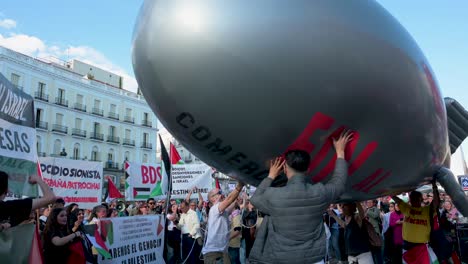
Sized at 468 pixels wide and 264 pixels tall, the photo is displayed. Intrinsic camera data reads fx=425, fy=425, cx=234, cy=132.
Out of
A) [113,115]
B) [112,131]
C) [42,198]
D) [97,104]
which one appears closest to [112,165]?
[112,131]

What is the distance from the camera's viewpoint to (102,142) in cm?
5781

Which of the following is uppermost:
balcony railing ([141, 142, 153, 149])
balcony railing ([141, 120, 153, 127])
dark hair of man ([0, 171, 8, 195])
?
balcony railing ([141, 120, 153, 127])

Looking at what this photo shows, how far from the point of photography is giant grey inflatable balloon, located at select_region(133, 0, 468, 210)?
2.36 meters

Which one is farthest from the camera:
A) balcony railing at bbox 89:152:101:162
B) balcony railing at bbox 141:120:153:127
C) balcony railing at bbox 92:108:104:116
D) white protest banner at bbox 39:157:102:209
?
balcony railing at bbox 141:120:153:127

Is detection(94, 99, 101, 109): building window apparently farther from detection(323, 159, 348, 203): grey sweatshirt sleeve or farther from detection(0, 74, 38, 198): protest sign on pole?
detection(323, 159, 348, 203): grey sweatshirt sleeve

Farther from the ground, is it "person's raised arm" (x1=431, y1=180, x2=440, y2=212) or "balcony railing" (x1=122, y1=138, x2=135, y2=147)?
"balcony railing" (x1=122, y1=138, x2=135, y2=147)

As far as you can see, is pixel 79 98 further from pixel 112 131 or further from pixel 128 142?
pixel 128 142

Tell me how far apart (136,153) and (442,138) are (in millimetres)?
61579

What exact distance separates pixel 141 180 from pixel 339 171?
11.0 metres

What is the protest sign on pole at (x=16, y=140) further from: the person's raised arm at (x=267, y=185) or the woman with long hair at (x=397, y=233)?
the woman with long hair at (x=397, y=233)

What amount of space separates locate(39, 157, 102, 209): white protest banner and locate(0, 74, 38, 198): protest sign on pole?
387 cm

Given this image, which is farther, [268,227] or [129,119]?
[129,119]

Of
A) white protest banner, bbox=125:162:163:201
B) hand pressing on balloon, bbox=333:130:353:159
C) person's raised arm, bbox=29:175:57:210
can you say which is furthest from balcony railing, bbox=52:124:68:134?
hand pressing on balloon, bbox=333:130:353:159

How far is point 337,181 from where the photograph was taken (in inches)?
107
